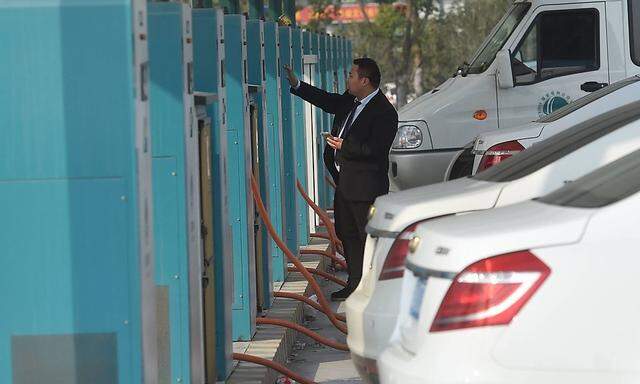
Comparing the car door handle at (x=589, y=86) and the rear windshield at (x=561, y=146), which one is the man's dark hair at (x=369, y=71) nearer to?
the rear windshield at (x=561, y=146)

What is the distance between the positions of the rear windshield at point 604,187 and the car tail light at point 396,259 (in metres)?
0.71

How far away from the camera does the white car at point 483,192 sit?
6.48 m

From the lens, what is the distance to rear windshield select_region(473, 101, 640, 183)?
7505 mm

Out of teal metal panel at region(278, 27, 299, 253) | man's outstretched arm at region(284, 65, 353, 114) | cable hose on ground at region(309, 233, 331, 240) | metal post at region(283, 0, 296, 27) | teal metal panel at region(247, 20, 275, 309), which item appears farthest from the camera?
metal post at region(283, 0, 296, 27)

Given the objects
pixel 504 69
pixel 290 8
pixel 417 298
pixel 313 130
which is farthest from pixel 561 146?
pixel 290 8

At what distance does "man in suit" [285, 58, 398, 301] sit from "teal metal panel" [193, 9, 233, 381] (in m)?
2.62

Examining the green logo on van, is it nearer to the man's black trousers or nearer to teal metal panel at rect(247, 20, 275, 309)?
the man's black trousers

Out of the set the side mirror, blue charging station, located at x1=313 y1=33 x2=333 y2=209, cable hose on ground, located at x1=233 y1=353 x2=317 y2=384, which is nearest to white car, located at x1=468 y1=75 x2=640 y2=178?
cable hose on ground, located at x1=233 y1=353 x2=317 y2=384

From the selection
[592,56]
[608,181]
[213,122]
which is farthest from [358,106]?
[608,181]

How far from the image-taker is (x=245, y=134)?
32.0 feet

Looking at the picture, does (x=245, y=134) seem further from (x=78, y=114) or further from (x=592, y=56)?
(x=592, y=56)

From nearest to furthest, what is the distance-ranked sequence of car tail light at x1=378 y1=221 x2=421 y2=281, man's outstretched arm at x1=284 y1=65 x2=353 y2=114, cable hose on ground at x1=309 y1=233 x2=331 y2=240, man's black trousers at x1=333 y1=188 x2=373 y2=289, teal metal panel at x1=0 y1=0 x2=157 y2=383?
teal metal panel at x1=0 y1=0 x2=157 y2=383 → car tail light at x1=378 y1=221 x2=421 y2=281 → man's black trousers at x1=333 y1=188 x2=373 y2=289 → man's outstretched arm at x1=284 y1=65 x2=353 y2=114 → cable hose on ground at x1=309 y1=233 x2=331 y2=240

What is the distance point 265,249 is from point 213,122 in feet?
9.85

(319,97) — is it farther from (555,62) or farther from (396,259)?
(396,259)
